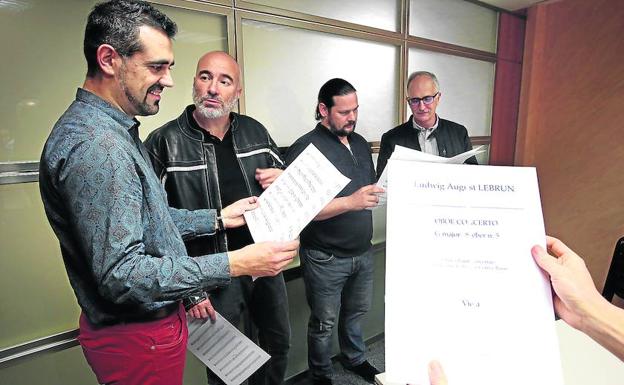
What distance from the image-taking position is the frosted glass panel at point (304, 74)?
189 centimetres

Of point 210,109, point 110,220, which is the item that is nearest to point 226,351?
point 110,220

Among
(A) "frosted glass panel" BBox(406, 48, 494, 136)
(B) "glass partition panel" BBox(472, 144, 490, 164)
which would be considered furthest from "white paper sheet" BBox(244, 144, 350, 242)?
(B) "glass partition panel" BBox(472, 144, 490, 164)

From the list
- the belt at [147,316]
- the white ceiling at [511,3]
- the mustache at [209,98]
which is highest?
the white ceiling at [511,3]

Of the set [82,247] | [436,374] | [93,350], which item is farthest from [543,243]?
[93,350]

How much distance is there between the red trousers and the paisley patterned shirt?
40 millimetres

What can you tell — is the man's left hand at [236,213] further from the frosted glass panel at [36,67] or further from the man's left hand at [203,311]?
the frosted glass panel at [36,67]

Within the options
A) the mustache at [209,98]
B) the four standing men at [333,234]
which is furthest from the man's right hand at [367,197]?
the mustache at [209,98]

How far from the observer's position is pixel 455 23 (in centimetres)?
289

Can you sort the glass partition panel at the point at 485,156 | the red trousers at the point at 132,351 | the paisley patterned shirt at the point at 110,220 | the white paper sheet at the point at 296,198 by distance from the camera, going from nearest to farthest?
the paisley patterned shirt at the point at 110,220 < the red trousers at the point at 132,351 < the white paper sheet at the point at 296,198 < the glass partition panel at the point at 485,156

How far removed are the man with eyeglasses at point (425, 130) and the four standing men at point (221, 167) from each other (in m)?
0.84

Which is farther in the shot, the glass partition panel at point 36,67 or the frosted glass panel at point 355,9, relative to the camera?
the frosted glass panel at point 355,9

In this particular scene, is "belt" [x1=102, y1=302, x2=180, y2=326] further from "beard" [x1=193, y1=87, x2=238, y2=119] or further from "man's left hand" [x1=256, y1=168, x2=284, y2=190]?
"beard" [x1=193, y1=87, x2=238, y2=119]

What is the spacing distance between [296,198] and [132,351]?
0.63 metres

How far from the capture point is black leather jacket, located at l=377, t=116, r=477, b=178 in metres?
2.14
